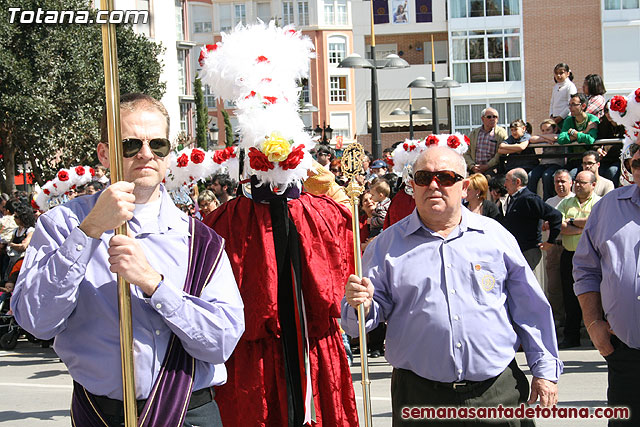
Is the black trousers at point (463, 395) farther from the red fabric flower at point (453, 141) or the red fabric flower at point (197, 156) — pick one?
the red fabric flower at point (197, 156)

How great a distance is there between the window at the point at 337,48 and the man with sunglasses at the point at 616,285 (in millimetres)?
64807

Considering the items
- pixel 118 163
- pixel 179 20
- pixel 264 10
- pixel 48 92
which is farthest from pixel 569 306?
pixel 264 10

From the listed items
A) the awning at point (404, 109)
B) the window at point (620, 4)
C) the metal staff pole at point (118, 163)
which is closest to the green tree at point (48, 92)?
the metal staff pole at point (118, 163)

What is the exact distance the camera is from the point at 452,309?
427cm

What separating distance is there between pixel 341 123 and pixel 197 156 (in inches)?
2183

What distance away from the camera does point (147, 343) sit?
10.3ft

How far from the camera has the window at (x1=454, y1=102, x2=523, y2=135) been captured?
160 feet

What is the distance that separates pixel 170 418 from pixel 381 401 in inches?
212

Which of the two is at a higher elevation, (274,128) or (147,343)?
(274,128)

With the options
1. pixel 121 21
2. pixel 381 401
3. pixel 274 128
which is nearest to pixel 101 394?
pixel 121 21

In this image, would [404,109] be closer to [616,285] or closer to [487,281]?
[616,285]

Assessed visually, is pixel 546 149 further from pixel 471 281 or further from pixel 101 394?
pixel 101 394

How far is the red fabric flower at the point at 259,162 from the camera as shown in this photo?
19.3ft

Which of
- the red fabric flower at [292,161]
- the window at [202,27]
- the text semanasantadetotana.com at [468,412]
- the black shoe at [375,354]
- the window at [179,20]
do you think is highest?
the window at [202,27]
